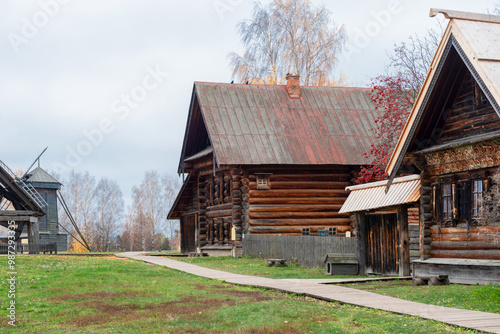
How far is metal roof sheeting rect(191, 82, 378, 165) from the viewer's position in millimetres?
32938

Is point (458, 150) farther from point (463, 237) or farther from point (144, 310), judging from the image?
point (144, 310)

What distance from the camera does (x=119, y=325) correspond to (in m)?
11.5

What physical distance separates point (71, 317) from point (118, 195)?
80.8 m

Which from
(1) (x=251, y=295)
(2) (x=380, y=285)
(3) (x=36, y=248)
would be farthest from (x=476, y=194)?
(3) (x=36, y=248)

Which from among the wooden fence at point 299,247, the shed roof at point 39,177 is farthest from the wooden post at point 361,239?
the shed roof at point 39,177

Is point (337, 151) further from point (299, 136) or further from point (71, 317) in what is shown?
point (71, 317)

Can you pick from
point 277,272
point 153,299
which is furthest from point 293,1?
point 153,299

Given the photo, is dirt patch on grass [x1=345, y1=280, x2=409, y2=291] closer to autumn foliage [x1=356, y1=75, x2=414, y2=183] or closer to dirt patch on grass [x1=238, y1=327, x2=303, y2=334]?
dirt patch on grass [x1=238, y1=327, x2=303, y2=334]

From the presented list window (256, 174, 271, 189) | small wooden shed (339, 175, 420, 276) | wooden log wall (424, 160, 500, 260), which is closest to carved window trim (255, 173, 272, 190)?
window (256, 174, 271, 189)

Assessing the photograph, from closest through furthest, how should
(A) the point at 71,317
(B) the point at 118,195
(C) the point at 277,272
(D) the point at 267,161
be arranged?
(A) the point at 71,317, (C) the point at 277,272, (D) the point at 267,161, (B) the point at 118,195

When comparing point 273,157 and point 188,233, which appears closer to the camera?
point 273,157

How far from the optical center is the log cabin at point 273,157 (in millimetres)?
33000

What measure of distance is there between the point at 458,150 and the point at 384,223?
4247 mm

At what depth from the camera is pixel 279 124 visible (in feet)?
115
